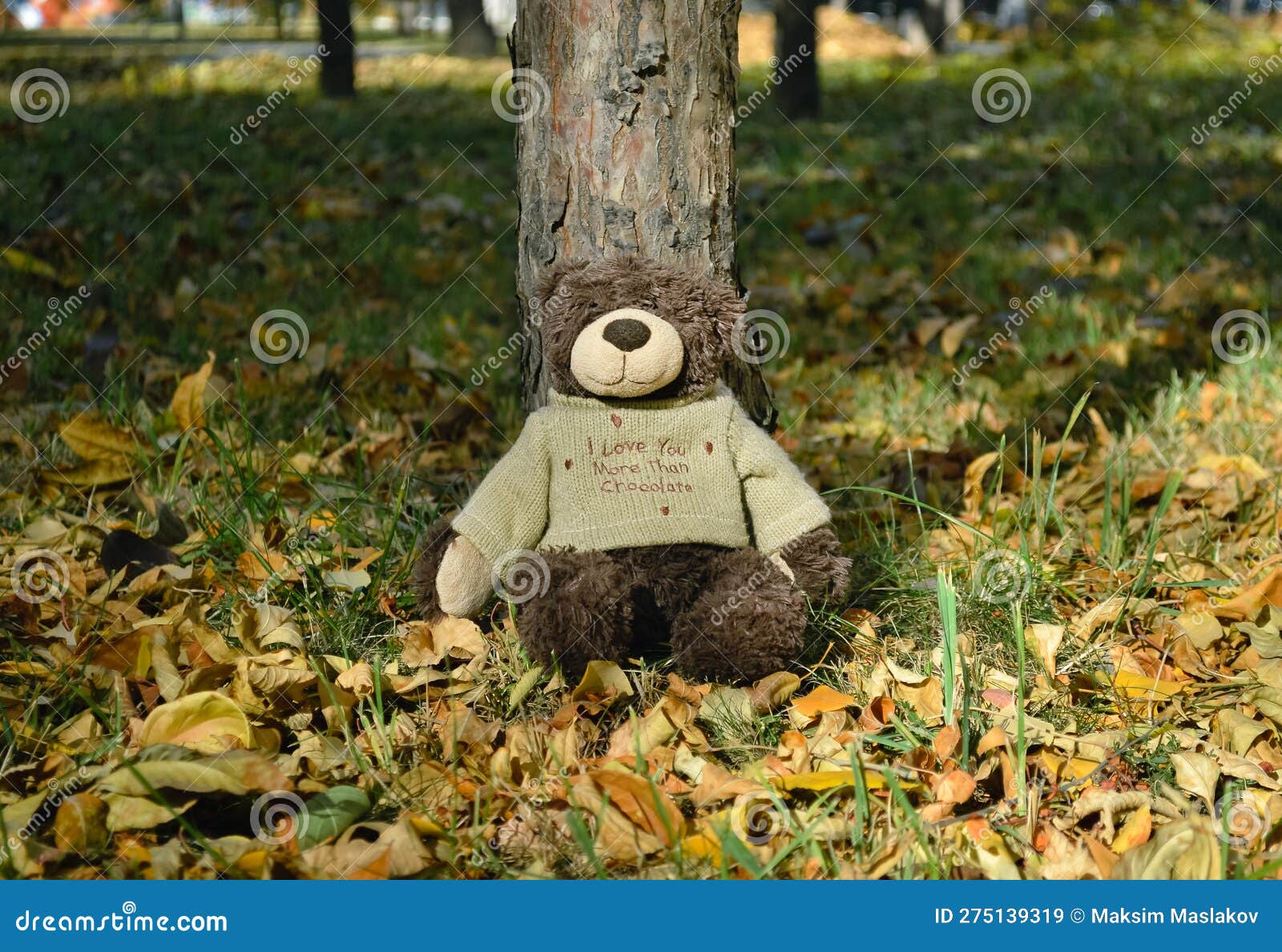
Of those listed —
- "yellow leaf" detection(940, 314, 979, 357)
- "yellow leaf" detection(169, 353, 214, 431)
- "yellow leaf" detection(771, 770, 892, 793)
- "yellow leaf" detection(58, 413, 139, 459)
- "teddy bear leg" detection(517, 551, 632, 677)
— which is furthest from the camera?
"yellow leaf" detection(940, 314, 979, 357)

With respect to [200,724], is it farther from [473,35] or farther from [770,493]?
[473,35]

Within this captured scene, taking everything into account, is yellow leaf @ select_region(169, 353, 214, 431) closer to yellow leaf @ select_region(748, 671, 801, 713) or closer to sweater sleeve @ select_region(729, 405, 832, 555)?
sweater sleeve @ select_region(729, 405, 832, 555)

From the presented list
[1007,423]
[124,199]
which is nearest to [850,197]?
[1007,423]

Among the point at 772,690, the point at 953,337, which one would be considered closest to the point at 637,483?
the point at 772,690

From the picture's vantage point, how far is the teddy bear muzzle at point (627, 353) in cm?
210

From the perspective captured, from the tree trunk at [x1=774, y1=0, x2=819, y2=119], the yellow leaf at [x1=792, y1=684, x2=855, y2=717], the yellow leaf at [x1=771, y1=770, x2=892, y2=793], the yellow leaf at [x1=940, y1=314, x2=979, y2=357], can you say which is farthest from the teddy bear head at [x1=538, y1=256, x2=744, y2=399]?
the tree trunk at [x1=774, y1=0, x2=819, y2=119]

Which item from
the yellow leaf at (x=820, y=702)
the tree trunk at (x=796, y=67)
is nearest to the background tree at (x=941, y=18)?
the tree trunk at (x=796, y=67)

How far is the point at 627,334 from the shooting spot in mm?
2098

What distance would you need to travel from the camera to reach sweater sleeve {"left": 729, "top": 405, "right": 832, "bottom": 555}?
222 cm

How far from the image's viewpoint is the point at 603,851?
177cm

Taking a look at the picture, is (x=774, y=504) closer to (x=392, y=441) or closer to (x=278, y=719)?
(x=278, y=719)

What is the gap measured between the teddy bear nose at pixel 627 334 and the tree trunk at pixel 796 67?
754cm

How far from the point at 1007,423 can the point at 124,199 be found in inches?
182

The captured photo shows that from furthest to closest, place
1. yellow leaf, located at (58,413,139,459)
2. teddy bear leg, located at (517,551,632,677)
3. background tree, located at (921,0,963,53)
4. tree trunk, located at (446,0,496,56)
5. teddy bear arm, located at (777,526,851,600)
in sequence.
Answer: background tree, located at (921,0,963,53), tree trunk, located at (446,0,496,56), yellow leaf, located at (58,413,139,459), teddy bear arm, located at (777,526,851,600), teddy bear leg, located at (517,551,632,677)
